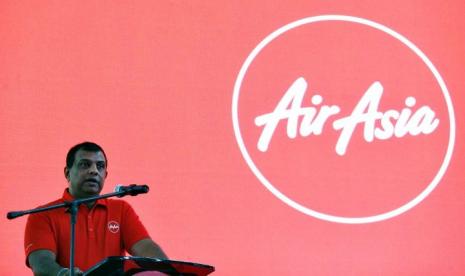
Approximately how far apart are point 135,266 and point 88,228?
759 mm

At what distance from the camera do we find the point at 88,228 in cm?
339

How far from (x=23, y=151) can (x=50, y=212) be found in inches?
30.2

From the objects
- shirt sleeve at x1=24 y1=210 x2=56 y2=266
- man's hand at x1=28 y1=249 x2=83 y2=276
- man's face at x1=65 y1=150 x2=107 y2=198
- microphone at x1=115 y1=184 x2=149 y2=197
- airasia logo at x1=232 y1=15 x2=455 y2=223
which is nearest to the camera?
microphone at x1=115 y1=184 x2=149 y2=197

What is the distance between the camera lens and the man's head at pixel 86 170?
11.2ft

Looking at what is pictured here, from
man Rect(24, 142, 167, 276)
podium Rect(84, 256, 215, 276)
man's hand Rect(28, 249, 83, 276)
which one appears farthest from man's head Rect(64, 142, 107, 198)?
podium Rect(84, 256, 215, 276)

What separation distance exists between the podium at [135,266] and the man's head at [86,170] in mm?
758

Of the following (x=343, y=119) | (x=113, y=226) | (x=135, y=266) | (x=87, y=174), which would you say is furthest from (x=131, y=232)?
(x=343, y=119)

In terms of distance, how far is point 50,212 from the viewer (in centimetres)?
337

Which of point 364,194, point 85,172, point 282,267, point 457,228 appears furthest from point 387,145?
point 85,172

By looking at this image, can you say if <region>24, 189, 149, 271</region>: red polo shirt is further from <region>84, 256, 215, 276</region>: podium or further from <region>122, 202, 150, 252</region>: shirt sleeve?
<region>84, 256, 215, 276</region>: podium

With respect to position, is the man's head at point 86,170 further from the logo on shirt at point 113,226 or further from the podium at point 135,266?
the podium at point 135,266

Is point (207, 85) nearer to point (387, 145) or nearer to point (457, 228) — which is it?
point (387, 145)

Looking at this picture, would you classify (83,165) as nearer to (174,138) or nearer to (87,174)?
(87,174)

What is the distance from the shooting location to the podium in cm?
264
